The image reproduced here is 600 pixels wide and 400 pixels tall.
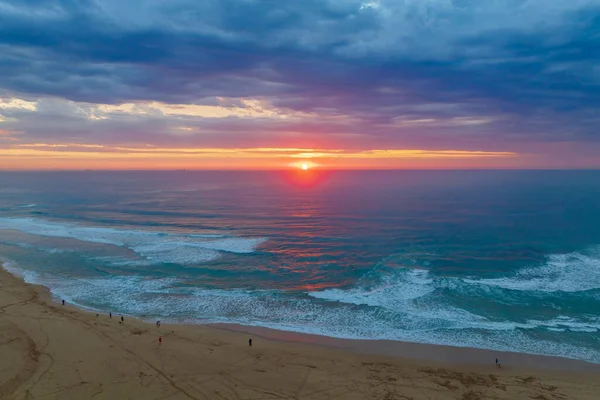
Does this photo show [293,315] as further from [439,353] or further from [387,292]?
[439,353]

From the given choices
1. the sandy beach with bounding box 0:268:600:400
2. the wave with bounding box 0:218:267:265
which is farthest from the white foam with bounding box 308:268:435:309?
the wave with bounding box 0:218:267:265

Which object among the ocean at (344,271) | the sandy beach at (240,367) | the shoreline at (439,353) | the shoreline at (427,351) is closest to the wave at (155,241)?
the ocean at (344,271)

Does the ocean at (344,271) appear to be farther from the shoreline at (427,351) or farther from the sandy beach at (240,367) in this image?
the sandy beach at (240,367)

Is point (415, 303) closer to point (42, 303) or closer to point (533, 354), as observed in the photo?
point (533, 354)

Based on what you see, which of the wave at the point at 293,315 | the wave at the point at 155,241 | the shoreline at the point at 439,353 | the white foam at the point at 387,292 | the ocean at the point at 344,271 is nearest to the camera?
the shoreline at the point at 439,353

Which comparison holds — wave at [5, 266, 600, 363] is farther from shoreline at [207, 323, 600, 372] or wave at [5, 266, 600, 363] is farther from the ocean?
shoreline at [207, 323, 600, 372]

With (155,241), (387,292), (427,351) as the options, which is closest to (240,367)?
(427,351)
